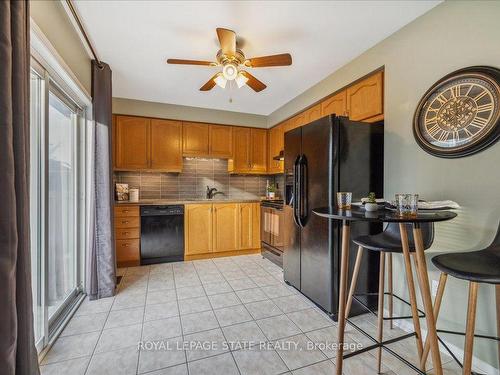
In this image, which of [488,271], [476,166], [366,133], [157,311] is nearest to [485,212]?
[476,166]

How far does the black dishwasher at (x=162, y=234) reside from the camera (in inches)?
134

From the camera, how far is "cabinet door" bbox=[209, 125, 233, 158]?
13.4 feet

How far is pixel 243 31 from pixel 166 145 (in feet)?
7.54

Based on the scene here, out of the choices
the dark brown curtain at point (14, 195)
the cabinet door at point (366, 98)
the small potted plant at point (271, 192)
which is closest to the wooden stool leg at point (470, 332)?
the cabinet door at point (366, 98)

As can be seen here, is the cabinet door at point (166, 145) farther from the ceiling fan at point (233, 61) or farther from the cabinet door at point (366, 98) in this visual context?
the cabinet door at point (366, 98)

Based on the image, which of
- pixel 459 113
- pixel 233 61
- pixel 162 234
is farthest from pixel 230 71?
pixel 162 234

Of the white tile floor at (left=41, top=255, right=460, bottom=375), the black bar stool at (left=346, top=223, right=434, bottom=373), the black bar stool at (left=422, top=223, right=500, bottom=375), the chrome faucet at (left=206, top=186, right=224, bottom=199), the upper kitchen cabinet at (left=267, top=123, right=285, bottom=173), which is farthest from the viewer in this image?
the chrome faucet at (left=206, top=186, right=224, bottom=199)

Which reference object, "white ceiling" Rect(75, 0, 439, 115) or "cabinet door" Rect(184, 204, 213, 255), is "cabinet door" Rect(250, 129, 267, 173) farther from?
"white ceiling" Rect(75, 0, 439, 115)

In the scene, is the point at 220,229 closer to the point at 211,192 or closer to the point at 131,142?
the point at 211,192

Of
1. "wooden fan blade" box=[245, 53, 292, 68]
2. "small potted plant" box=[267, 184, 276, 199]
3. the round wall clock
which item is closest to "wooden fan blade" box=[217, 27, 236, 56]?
"wooden fan blade" box=[245, 53, 292, 68]

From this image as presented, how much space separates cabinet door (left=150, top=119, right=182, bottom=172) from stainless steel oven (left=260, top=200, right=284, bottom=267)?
1560mm

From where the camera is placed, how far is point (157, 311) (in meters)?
2.18

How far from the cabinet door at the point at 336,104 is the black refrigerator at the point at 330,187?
543mm

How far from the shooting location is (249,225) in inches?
155
